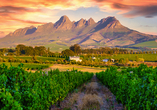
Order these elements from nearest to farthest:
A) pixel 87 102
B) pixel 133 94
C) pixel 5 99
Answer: pixel 5 99
pixel 133 94
pixel 87 102

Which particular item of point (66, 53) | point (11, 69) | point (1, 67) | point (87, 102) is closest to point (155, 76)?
point (87, 102)

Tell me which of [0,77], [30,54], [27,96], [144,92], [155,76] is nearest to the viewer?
[0,77]

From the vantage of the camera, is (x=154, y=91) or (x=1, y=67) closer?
(x=154, y=91)

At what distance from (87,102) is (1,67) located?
21.9 feet

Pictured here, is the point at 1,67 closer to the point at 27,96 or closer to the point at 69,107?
the point at 27,96

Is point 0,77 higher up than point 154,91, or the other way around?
point 0,77

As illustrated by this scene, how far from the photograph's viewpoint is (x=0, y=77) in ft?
18.1

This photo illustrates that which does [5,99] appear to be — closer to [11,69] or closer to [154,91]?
[11,69]

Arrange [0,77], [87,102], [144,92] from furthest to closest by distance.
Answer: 1. [87,102]
2. [144,92]
3. [0,77]

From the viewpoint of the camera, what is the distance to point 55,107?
397 inches

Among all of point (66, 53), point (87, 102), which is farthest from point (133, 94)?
point (66, 53)

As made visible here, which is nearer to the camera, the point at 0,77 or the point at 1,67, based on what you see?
the point at 0,77

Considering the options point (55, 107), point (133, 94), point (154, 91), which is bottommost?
point (55, 107)

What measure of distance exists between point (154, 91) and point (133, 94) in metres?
1.33
